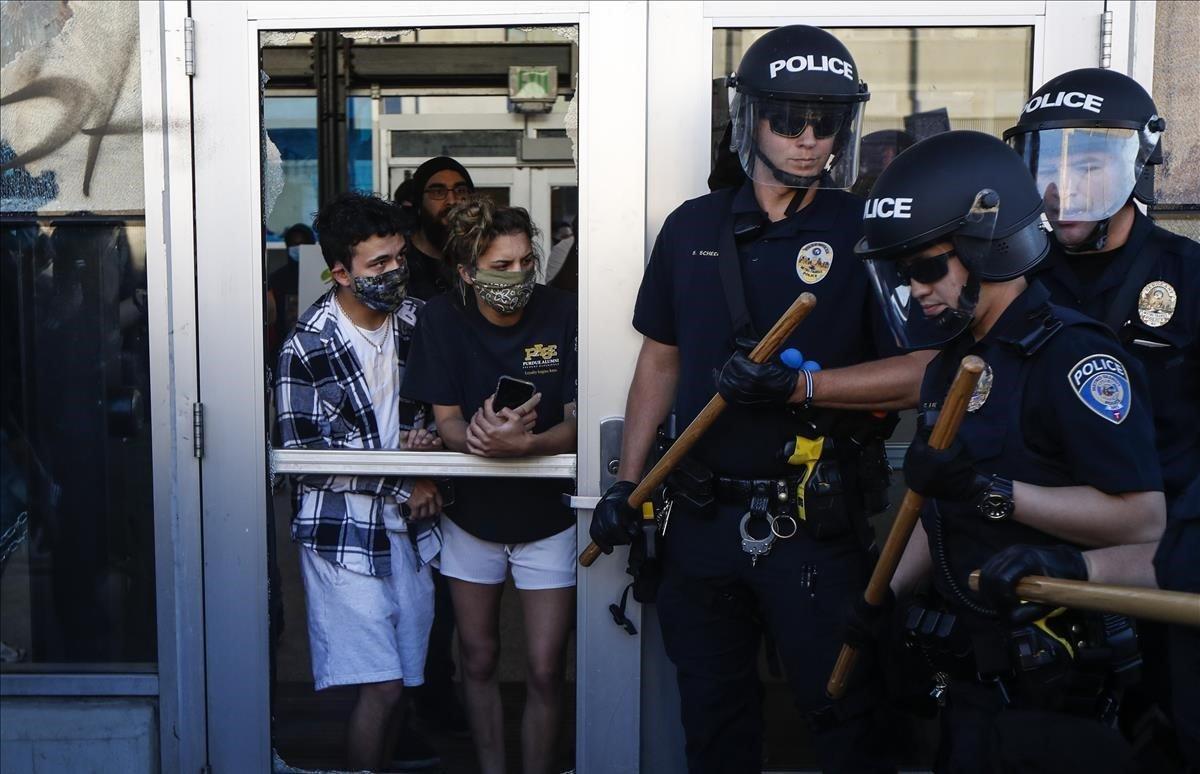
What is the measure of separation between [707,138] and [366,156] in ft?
14.8

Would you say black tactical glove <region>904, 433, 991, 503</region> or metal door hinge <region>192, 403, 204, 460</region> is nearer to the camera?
black tactical glove <region>904, 433, 991, 503</region>

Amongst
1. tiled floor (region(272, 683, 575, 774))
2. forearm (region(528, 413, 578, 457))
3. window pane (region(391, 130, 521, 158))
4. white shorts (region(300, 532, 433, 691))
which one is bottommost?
tiled floor (region(272, 683, 575, 774))

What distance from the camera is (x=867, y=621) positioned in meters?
2.62

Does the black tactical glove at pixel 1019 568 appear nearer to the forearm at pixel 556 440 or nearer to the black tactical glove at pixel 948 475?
the black tactical glove at pixel 948 475

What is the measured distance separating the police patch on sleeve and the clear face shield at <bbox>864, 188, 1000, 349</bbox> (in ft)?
0.77

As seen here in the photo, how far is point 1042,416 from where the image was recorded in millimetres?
2279

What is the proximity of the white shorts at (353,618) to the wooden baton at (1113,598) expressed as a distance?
1739 millimetres

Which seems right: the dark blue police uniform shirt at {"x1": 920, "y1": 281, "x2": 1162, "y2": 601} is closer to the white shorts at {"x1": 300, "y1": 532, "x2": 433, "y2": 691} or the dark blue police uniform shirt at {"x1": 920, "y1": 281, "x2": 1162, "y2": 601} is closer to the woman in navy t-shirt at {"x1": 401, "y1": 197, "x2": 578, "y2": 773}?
the woman in navy t-shirt at {"x1": 401, "y1": 197, "x2": 578, "y2": 773}

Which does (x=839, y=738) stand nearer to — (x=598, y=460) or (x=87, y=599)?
(x=598, y=460)

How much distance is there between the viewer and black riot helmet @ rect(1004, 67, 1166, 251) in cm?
280

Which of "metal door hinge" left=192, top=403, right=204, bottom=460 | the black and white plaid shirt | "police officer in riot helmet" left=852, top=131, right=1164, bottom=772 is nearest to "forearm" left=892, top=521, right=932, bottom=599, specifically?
"police officer in riot helmet" left=852, top=131, right=1164, bottom=772

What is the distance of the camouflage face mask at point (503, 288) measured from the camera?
341 cm

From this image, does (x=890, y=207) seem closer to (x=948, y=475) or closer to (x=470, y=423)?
(x=948, y=475)

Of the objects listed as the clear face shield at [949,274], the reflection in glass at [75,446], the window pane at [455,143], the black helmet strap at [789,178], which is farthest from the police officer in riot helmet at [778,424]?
the window pane at [455,143]
